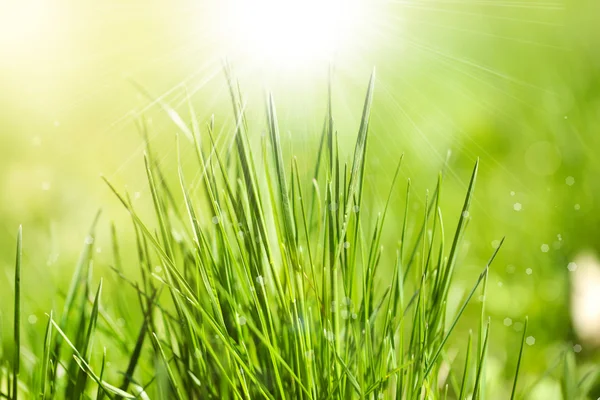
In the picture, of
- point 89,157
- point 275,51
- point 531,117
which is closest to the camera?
point 275,51

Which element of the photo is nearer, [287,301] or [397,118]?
[287,301]

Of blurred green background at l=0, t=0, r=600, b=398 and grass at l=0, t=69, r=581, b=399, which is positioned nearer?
grass at l=0, t=69, r=581, b=399

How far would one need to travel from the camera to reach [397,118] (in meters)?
1.29

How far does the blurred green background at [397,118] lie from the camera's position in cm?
82

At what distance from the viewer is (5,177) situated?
1339 mm

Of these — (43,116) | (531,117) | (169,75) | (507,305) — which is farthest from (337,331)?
(43,116)

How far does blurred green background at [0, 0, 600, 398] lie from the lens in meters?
0.82

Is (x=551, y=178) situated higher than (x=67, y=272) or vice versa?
(x=551, y=178)

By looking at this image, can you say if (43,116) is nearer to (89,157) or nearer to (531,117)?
(89,157)

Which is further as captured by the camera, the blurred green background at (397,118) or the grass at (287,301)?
the blurred green background at (397,118)

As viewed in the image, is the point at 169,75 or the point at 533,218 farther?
the point at 169,75

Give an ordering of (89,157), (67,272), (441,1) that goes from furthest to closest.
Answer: (441,1)
(89,157)
(67,272)

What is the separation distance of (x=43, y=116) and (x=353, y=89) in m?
0.78

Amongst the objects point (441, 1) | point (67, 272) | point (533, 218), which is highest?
point (441, 1)
